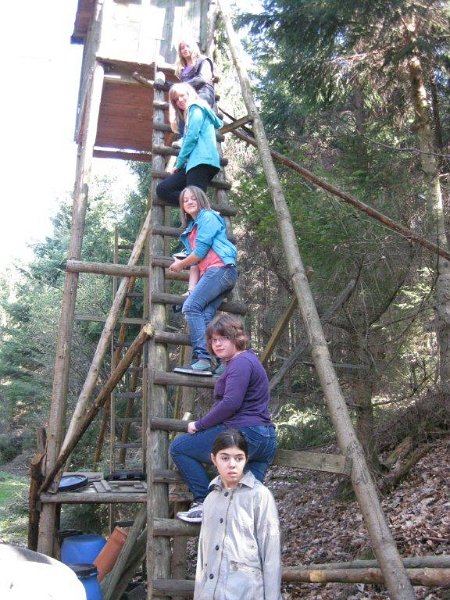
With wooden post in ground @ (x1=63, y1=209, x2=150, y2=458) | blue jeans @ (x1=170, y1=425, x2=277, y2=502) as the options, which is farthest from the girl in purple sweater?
wooden post in ground @ (x1=63, y1=209, x2=150, y2=458)

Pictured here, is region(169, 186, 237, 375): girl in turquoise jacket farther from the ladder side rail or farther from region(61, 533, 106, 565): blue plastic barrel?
region(61, 533, 106, 565): blue plastic barrel

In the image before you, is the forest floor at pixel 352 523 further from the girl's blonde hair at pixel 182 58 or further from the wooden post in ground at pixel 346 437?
the girl's blonde hair at pixel 182 58

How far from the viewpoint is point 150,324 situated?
14.7 ft

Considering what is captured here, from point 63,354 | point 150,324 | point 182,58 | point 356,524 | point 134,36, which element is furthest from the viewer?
point 134,36

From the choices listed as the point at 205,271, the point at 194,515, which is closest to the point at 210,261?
the point at 205,271

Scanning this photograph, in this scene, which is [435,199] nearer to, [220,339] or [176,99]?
[176,99]

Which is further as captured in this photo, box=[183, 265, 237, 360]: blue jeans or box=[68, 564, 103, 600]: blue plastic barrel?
box=[68, 564, 103, 600]: blue plastic barrel

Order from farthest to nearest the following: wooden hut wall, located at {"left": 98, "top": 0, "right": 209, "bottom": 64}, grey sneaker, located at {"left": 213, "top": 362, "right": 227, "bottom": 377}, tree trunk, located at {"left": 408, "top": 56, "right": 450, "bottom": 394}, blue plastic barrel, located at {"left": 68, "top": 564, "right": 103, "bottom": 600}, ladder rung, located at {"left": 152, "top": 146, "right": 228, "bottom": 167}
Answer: tree trunk, located at {"left": 408, "top": 56, "right": 450, "bottom": 394}, wooden hut wall, located at {"left": 98, "top": 0, "right": 209, "bottom": 64}, ladder rung, located at {"left": 152, "top": 146, "right": 228, "bottom": 167}, blue plastic barrel, located at {"left": 68, "top": 564, "right": 103, "bottom": 600}, grey sneaker, located at {"left": 213, "top": 362, "right": 227, "bottom": 377}

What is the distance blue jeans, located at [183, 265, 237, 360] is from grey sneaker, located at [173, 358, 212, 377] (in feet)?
0.13

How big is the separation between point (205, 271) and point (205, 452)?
1462 mm

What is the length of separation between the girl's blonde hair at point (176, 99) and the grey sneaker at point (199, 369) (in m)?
2.47

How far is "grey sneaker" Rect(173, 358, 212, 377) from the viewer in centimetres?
423

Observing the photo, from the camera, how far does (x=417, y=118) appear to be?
32.1ft

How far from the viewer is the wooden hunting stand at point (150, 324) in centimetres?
344
